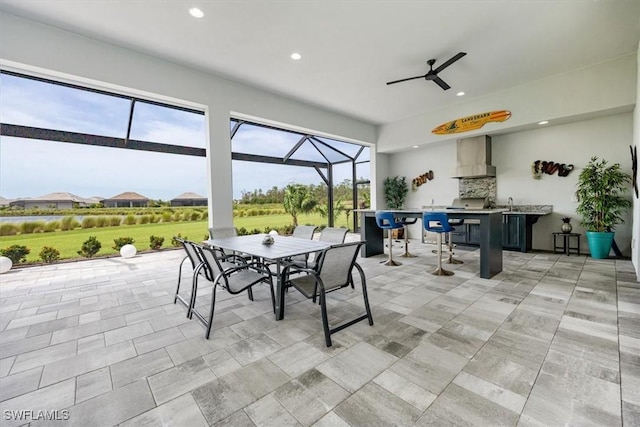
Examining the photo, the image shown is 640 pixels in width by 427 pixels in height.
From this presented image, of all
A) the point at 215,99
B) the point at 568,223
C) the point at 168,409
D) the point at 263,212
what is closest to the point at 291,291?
the point at 168,409

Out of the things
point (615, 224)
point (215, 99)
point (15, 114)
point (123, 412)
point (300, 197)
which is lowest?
point (123, 412)

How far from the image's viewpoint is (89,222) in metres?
5.50

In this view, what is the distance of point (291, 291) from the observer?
3531 mm

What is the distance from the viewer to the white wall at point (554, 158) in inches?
196

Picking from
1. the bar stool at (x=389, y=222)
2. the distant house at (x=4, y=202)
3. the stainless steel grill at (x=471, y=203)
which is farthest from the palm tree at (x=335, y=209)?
the distant house at (x=4, y=202)

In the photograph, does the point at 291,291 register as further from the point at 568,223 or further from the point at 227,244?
the point at 568,223

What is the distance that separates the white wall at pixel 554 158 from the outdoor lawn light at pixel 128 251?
7.81 metres

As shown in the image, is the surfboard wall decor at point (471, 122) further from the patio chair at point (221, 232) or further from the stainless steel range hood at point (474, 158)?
the patio chair at point (221, 232)

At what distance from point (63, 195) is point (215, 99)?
11.7 feet

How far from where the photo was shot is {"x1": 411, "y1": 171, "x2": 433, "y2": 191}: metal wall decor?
300 inches

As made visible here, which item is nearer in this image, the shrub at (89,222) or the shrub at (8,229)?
the shrub at (8,229)

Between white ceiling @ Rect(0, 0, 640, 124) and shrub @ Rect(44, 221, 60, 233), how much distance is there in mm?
3576

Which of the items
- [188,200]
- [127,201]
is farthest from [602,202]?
[127,201]

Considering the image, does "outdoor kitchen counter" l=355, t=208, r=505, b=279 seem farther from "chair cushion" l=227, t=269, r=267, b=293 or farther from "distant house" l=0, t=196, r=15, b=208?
"distant house" l=0, t=196, r=15, b=208
